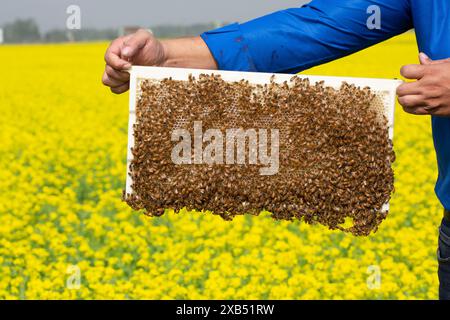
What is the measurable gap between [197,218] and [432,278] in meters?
2.02

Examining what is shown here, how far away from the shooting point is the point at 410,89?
223cm

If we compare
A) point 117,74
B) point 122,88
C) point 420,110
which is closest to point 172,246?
point 122,88

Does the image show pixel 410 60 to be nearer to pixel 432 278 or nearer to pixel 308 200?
pixel 432 278

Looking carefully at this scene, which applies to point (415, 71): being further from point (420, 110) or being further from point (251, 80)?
point (251, 80)

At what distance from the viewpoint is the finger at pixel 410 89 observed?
222cm

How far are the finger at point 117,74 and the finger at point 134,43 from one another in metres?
0.08

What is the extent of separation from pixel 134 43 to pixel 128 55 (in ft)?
0.20

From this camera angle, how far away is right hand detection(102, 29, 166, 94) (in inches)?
98.4

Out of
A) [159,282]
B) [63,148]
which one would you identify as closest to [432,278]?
[159,282]

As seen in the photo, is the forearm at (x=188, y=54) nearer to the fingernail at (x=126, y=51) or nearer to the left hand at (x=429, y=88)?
the fingernail at (x=126, y=51)

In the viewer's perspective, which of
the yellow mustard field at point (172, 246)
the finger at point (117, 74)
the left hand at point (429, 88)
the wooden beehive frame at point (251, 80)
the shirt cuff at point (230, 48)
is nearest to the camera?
the left hand at point (429, 88)

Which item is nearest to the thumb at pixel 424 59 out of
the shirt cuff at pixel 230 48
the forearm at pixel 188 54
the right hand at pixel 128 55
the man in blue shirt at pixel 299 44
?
the man in blue shirt at pixel 299 44

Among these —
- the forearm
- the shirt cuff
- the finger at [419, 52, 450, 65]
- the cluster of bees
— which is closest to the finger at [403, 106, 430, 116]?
the finger at [419, 52, 450, 65]

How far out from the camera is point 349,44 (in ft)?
8.73
